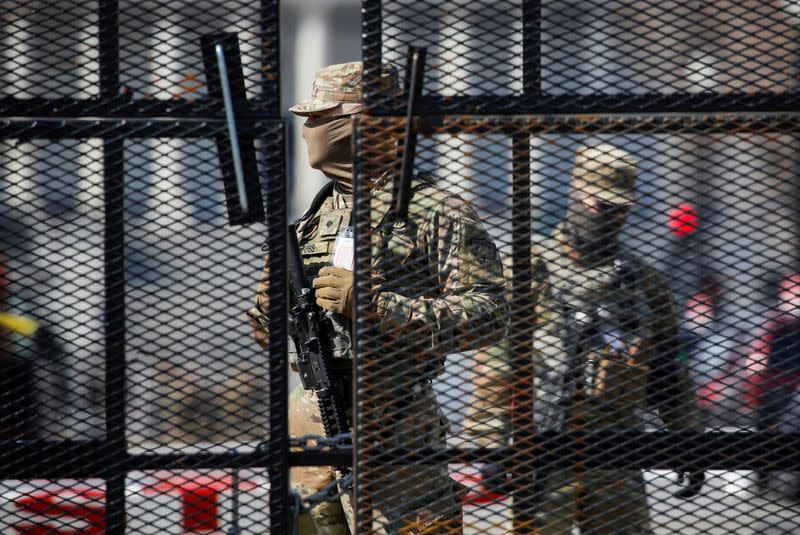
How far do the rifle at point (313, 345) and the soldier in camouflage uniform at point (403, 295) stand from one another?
0.04m

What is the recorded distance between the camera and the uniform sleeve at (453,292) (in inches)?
75.8

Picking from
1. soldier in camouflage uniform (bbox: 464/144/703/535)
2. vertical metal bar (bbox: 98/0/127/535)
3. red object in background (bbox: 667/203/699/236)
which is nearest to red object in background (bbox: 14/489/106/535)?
vertical metal bar (bbox: 98/0/127/535)

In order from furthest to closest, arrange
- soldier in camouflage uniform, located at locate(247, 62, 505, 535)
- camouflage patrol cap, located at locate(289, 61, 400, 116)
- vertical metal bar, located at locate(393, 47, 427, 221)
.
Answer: camouflage patrol cap, located at locate(289, 61, 400, 116) → soldier in camouflage uniform, located at locate(247, 62, 505, 535) → vertical metal bar, located at locate(393, 47, 427, 221)

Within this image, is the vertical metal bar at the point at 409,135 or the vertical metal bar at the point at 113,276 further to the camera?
the vertical metal bar at the point at 113,276

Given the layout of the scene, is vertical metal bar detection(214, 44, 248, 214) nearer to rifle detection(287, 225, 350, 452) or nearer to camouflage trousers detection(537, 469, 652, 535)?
rifle detection(287, 225, 350, 452)

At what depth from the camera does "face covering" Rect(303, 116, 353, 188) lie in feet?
8.05


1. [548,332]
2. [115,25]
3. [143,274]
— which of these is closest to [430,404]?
[548,332]

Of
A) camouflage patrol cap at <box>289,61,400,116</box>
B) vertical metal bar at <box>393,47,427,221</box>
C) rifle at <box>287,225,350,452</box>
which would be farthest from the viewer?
camouflage patrol cap at <box>289,61,400,116</box>

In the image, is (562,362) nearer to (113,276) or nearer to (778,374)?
(778,374)

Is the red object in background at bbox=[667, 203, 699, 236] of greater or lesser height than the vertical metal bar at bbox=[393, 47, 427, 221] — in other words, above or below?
below

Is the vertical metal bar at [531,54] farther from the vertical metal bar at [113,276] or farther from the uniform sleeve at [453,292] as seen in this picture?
the vertical metal bar at [113,276]

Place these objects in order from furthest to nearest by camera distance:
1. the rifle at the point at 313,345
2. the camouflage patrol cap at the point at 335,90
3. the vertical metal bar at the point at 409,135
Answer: the camouflage patrol cap at the point at 335,90 → the rifle at the point at 313,345 → the vertical metal bar at the point at 409,135

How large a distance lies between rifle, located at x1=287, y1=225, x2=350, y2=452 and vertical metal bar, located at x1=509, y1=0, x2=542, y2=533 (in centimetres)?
72

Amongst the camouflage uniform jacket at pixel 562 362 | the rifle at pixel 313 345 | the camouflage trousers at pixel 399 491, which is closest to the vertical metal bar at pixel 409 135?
the camouflage uniform jacket at pixel 562 362
